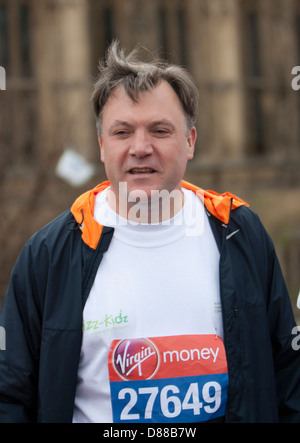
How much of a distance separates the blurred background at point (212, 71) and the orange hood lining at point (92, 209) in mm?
4980

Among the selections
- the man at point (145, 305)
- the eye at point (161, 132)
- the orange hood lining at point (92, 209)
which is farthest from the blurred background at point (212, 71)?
the eye at point (161, 132)

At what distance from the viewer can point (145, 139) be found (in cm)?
219

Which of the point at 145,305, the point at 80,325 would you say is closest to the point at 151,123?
the point at 145,305

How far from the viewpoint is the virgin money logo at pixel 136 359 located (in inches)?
83.7

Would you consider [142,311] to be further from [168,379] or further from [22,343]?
[22,343]

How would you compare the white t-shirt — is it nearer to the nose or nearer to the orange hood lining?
the orange hood lining

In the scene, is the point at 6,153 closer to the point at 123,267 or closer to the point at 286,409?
the point at 123,267

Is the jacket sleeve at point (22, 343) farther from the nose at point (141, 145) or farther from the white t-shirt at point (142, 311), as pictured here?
the nose at point (141, 145)

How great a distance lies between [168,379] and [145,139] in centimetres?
87

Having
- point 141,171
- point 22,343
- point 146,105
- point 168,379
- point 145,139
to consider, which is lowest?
point 168,379

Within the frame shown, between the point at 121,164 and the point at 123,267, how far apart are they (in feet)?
1.26

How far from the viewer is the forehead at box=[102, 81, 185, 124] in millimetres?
2197

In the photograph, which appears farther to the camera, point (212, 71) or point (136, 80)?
point (212, 71)

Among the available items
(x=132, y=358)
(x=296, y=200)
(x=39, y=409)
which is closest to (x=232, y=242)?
(x=132, y=358)
